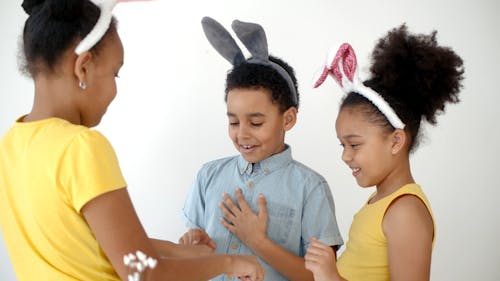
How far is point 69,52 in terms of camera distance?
3.26 ft

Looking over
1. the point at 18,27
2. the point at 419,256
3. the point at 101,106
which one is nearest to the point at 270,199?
the point at 419,256

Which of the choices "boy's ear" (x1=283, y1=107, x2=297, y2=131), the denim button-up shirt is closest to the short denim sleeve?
the denim button-up shirt

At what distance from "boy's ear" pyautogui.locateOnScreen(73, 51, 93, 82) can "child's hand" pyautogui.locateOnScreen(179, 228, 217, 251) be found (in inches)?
19.1

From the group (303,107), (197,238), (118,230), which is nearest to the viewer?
(118,230)

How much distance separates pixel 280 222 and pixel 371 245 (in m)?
0.26

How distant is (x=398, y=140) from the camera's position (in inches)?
50.0

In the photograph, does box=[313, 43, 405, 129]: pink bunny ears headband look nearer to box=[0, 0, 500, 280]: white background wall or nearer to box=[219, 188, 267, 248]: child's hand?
box=[219, 188, 267, 248]: child's hand

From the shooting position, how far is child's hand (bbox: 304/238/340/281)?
1152 mm

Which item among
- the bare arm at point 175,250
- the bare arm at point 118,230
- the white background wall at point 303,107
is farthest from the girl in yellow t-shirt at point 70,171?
the white background wall at point 303,107

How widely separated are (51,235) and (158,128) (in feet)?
3.40

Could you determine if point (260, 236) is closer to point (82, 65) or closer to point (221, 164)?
point (221, 164)

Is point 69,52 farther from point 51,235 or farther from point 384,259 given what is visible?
point 384,259

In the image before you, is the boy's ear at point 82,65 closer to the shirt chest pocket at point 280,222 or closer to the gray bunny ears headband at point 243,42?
the gray bunny ears headband at point 243,42

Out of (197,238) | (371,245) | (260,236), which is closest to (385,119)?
(371,245)
